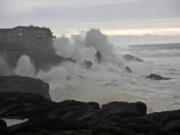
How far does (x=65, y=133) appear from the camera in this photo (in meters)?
10.5

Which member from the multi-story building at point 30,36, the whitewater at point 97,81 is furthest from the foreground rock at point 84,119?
the multi-story building at point 30,36

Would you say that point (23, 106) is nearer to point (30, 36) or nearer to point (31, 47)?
point (31, 47)

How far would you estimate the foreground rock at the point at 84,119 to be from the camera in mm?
10938

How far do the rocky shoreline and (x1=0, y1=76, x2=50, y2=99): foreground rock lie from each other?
3.88 metres

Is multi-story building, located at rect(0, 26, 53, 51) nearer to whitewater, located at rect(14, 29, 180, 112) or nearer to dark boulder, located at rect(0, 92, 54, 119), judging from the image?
whitewater, located at rect(14, 29, 180, 112)

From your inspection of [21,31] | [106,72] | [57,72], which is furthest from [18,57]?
[21,31]

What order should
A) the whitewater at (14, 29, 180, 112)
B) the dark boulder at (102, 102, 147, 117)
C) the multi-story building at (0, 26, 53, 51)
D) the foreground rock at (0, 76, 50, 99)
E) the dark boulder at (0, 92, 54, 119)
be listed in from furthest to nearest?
the multi-story building at (0, 26, 53, 51) → the whitewater at (14, 29, 180, 112) → the foreground rock at (0, 76, 50, 99) → the dark boulder at (0, 92, 54, 119) → the dark boulder at (102, 102, 147, 117)

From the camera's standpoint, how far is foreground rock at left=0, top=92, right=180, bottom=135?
10.9 m

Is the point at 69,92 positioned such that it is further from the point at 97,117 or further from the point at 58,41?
the point at 58,41

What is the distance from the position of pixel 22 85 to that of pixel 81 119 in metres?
10.4

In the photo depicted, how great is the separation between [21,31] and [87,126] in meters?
54.9

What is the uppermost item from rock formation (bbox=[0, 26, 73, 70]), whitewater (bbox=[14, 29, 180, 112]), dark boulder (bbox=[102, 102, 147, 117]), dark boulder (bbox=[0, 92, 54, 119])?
rock formation (bbox=[0, 26, 73, 70])

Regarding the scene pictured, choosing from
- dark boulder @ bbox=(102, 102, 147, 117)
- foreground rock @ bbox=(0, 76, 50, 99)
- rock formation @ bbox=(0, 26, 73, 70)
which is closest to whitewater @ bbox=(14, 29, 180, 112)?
rock formation @ bbox=(0, 26, 73, 70)

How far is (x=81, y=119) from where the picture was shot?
1417 centimetres
